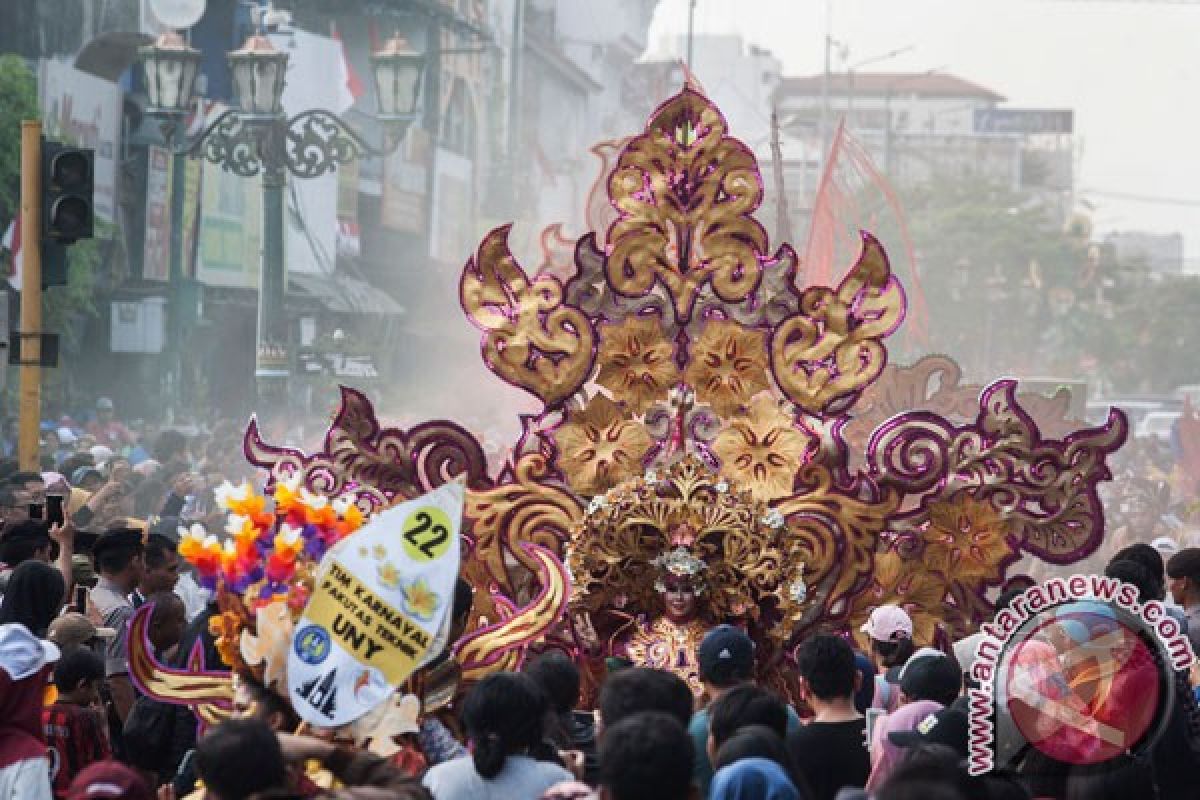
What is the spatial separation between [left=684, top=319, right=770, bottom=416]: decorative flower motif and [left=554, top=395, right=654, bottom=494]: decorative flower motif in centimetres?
30

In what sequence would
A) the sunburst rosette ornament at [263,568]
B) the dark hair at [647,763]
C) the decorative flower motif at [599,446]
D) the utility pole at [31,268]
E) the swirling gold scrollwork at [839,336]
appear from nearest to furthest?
the dark hair at [647,763], the sunburst rosette ornament at [263,568], the swirling gold scrollwork at [839,336], the decorative flower motif at [599,446], the utility pole at [31,268]

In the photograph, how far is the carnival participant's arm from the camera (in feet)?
18.8

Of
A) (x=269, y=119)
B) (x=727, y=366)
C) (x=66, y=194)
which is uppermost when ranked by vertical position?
(x=269, y=119)

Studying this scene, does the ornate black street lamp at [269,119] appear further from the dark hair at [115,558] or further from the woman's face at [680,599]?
the woman's face at [680,599]

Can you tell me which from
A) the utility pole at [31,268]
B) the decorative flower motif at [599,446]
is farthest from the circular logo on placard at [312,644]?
the utility pole at [31,268]

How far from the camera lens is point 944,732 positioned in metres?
6.78

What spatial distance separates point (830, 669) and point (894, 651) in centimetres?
137

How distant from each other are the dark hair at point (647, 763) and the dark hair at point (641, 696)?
0.91 m

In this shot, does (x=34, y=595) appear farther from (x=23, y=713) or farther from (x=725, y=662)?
(x=725, y=662)

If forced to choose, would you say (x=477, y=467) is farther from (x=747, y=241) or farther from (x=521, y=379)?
(x=747, y=241)

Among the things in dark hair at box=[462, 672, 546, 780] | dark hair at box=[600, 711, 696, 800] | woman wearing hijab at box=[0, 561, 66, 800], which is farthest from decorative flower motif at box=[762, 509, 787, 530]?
dark hair at box=[600, 711, 696, 800]

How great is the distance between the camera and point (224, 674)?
23.1 feet

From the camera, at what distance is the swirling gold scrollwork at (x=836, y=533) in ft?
29.3

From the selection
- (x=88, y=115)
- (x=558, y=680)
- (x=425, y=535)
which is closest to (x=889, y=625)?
(x=558, y=680)
